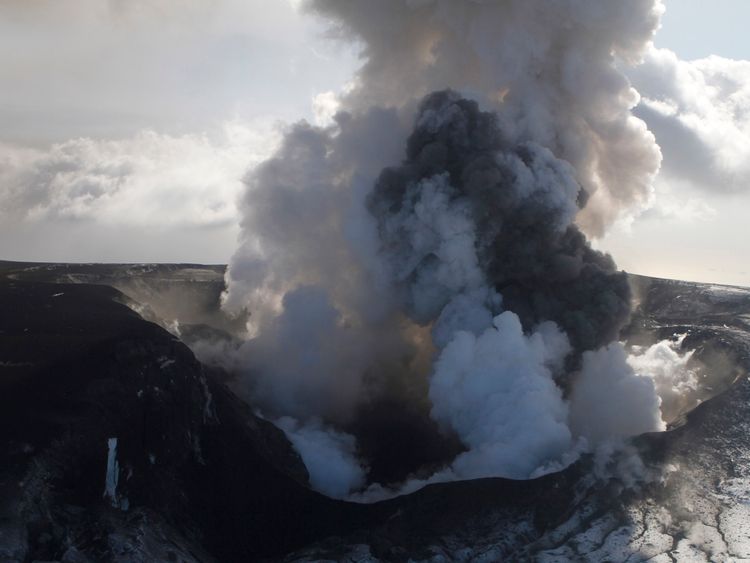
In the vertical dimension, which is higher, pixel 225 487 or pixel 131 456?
pixel 131 456

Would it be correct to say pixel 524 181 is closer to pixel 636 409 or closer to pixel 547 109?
pixel 547 109

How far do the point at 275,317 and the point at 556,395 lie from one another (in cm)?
2582

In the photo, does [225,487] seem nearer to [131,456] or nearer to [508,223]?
[131,456]

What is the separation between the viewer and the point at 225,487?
46.6 meters

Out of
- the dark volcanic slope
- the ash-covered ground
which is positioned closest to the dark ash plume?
the ash-covered ground

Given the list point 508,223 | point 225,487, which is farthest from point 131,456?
point 508,223

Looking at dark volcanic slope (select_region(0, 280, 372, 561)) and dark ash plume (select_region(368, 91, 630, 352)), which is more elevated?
dark ash plume (select_region(368, 91, 630, 352))

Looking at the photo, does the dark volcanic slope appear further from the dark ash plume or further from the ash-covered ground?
the dark ash plume

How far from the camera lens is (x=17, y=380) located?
145ft

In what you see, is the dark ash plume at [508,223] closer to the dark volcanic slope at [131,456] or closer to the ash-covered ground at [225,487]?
the ash-covered ground at [225,487]

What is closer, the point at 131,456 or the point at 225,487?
the point at 131,456

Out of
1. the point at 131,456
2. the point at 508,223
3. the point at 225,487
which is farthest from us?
the point at 508,223

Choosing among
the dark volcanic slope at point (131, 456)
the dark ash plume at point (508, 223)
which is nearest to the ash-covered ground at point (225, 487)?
the dark volcanic slope at point (131, 456)

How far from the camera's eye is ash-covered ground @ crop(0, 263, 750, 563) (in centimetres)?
3934
